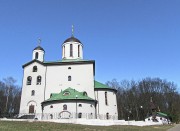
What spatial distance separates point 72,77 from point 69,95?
15.3 ft

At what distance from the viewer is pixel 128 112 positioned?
67.4 meters

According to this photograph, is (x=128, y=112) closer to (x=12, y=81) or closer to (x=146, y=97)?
(x=146, y=97)

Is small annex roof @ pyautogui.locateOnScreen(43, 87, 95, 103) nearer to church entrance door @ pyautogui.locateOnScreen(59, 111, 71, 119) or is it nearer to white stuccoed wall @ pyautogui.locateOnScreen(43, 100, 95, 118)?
white stuccoed wall @ pyautogui.locateOnScreen(43, 100, 95, 118)

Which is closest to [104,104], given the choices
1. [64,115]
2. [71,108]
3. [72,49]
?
[71,108]

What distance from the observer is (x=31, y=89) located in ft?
135

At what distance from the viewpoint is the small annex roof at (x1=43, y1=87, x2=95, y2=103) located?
37172mm

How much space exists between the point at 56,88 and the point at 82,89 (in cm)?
449

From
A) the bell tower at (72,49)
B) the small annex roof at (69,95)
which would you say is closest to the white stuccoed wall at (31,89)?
the small annex roof at (69,95)

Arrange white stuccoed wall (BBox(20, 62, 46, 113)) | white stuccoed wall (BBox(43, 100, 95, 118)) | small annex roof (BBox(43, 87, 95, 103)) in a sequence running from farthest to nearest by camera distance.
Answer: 1. white stuccoed wall (BBox(20, 62, 46, 113))
2. small annex roof (BBox(43, 87, 95, 103))
3. white stuccoed wall (BBox(43, 100, 95, 118))

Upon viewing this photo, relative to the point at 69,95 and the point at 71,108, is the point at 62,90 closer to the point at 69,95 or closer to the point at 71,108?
the point at 69,95

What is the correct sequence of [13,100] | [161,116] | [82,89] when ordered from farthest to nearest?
[13,100] → [161,116] → [82,89]

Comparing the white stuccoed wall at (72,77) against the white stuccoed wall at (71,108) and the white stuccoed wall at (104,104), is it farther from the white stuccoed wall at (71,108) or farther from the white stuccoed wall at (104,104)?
the white stuccoed wall at (71,108)

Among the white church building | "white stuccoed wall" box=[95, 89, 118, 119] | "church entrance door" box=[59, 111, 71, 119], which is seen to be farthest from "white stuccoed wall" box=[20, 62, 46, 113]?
"white stuccoed wall" box=[95, 89, 118, 119]

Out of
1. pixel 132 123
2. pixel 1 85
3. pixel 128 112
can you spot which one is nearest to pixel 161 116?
pixel 128 112
